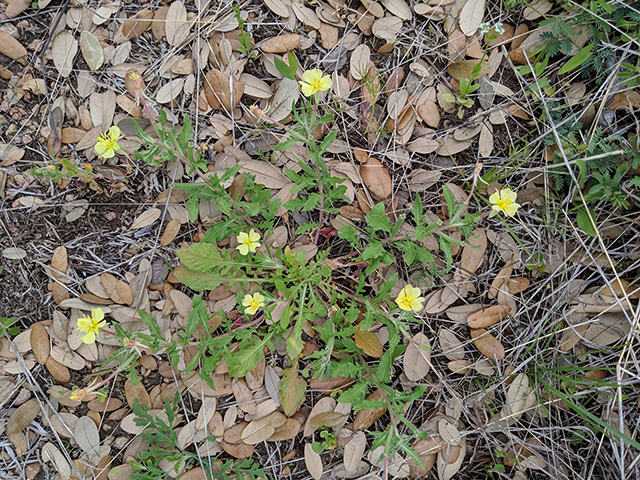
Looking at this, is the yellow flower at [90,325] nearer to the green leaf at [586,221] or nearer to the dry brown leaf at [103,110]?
the dry brown leaf at [103,110]

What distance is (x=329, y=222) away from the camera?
3389 mm

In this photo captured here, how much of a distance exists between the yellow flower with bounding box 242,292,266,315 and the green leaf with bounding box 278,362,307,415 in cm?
66

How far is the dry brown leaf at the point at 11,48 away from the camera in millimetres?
3299

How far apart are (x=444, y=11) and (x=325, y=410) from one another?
3.33 meters

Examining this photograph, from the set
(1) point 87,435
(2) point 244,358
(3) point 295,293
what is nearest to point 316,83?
(3) point 295,293

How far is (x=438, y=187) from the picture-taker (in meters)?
3.39

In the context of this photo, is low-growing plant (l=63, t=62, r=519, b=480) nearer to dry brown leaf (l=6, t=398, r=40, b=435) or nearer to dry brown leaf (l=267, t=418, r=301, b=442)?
dry brown leaf (l=267, t=418, r=301, b=442)

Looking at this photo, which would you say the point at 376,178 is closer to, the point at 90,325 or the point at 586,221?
the point at 586,221

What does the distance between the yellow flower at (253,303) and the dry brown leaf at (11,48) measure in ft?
8.80

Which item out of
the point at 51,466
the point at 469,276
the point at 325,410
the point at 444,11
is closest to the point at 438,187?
the point at 469,276

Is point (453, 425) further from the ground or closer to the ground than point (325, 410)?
closer to the ground

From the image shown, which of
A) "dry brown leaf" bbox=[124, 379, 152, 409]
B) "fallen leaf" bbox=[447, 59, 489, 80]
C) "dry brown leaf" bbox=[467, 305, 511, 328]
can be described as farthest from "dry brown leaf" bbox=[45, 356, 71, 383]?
"fallen leaf" bbox=[447, 59, 489, 80]

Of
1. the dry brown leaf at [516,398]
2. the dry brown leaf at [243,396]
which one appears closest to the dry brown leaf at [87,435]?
the dry brown leaf at [243,396]

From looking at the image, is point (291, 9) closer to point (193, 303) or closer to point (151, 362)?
point (193, 303)
